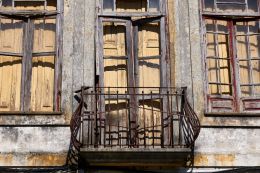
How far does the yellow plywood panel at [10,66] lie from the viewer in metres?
9.87

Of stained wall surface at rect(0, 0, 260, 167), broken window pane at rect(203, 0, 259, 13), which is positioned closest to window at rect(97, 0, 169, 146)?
stained wall surface at rect(0, 0, 260, 167)

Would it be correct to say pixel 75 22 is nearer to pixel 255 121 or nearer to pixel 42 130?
pixel 42 130

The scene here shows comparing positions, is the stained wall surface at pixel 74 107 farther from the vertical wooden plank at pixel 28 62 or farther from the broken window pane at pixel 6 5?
the broken window pane at pixel 6 5

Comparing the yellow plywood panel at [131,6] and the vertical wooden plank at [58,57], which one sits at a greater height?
the yellow plywood panel at [131,6]

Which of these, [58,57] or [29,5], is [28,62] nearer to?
[58,57]

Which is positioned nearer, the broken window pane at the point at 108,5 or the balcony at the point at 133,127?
the balcony at the point at 133,127

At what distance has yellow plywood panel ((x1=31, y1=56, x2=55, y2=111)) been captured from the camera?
985cm

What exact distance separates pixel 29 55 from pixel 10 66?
13.6 inches

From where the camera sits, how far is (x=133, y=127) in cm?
957

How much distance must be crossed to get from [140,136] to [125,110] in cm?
49

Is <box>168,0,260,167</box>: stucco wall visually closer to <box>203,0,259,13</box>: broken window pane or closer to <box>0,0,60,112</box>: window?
<box>203,0,259,13</box>: broken window pane

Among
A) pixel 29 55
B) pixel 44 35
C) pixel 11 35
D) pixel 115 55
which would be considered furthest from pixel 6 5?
pixel 115 55

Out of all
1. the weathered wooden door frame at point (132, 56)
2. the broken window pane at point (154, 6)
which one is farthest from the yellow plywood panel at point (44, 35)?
the broken window pane at point (154, 6)

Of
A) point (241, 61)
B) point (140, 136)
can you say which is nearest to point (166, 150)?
point (140, 136)
